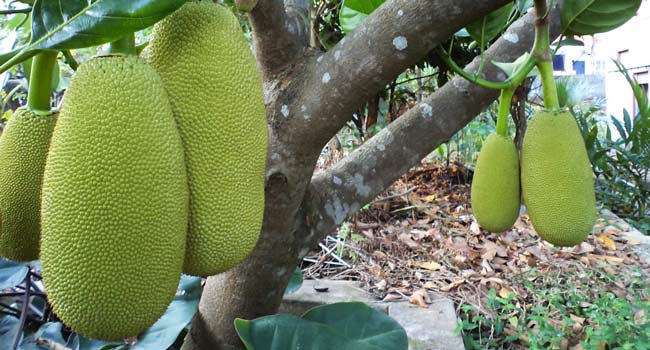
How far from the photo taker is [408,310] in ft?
5.63

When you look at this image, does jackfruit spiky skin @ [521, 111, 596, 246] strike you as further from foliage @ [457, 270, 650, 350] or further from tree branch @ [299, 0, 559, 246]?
foliage @ [457, 270, 650, 350]

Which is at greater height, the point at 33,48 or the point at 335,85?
the point at 33,48

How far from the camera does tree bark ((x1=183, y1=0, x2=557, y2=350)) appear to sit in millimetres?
595

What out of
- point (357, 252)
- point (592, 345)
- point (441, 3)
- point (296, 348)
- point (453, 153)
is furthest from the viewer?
point (453, 153)

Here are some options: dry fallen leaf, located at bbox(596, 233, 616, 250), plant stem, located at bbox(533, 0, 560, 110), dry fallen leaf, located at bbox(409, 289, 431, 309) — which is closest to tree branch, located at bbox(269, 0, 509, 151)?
plant stem, located at bbox(533, 0, 560, 110)

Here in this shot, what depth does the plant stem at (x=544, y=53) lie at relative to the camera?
0.68m

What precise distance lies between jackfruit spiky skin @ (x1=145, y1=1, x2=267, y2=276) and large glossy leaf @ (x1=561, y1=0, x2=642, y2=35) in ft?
1.71

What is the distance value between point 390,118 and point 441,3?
234 cm

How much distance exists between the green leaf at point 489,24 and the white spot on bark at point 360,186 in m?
0.30

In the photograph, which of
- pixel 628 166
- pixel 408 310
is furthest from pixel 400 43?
pixel 628 166

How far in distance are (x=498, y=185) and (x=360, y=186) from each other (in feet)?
0.81

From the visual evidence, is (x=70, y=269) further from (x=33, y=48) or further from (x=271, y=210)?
(x=271, y=210)

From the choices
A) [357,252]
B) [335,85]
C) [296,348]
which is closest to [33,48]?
[335,85]

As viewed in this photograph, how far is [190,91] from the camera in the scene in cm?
44
